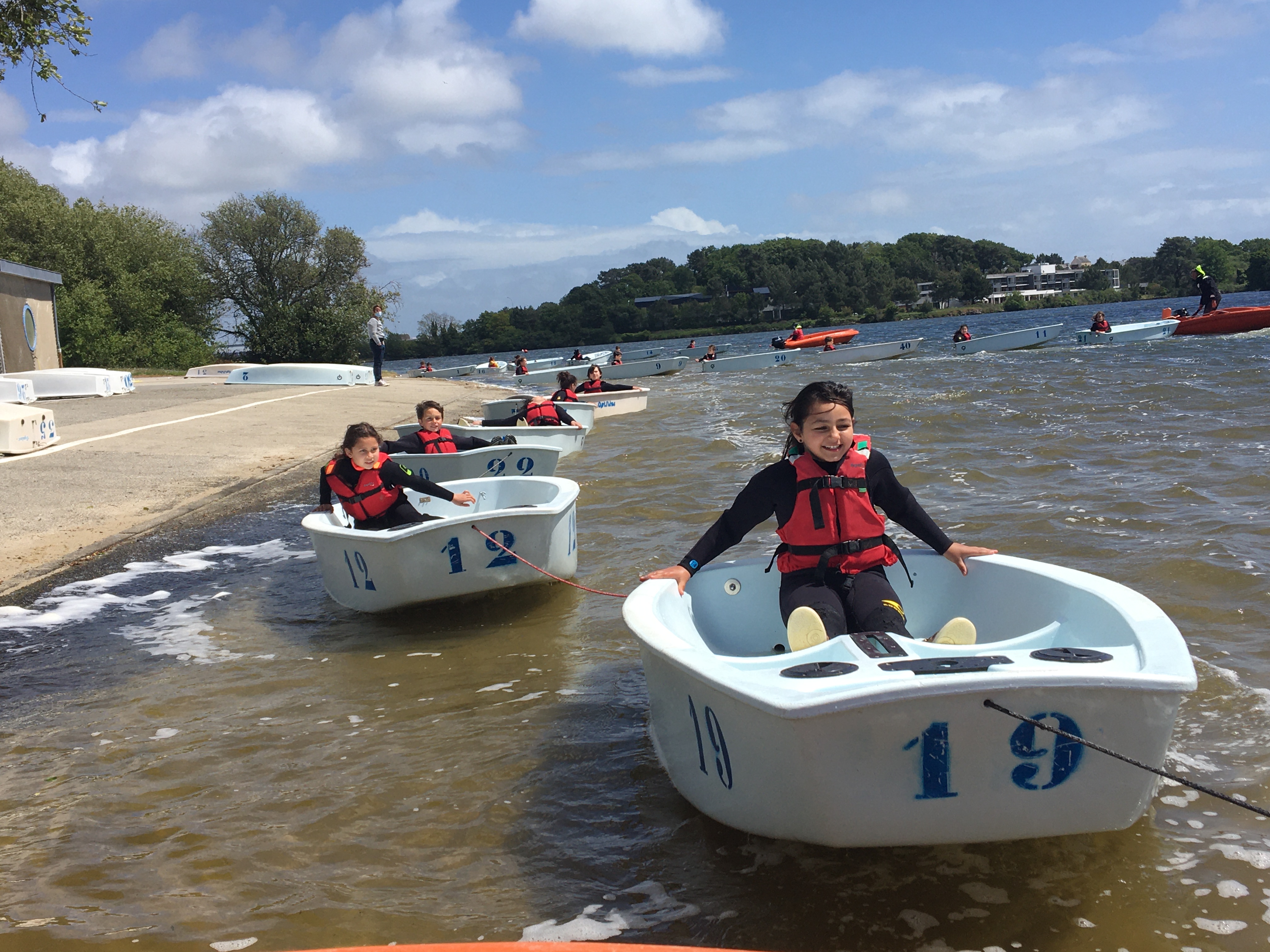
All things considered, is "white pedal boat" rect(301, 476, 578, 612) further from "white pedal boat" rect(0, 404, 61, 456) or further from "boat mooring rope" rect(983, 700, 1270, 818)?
"white pedal boat" rect(0, 404, 61, 456)

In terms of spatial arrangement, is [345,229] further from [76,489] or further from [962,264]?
[962,264]

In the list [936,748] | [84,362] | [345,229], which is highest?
[345,229]

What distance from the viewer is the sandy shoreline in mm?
8203

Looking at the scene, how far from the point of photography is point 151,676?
16.9 feet

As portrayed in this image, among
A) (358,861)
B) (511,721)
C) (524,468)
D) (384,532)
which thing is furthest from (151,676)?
(524,468)

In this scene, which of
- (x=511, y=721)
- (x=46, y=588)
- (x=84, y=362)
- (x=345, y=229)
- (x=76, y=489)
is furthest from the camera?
(x=345, y=229)

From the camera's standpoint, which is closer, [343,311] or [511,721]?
[511,721]

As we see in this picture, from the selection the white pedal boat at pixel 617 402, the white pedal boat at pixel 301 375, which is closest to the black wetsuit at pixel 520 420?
the white pedal boat at pixel 617 402

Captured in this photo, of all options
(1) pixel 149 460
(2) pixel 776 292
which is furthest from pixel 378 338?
(2) pixel 776 292

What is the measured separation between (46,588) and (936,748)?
655 centimetres

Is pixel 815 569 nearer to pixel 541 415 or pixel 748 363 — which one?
pixel 541 415

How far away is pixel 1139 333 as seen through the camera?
31734 millimetres

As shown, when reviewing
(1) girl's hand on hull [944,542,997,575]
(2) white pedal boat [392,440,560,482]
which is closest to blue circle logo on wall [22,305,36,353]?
(2) white pedal boat [392,440,560,482]

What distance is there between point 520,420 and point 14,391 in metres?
9.90
